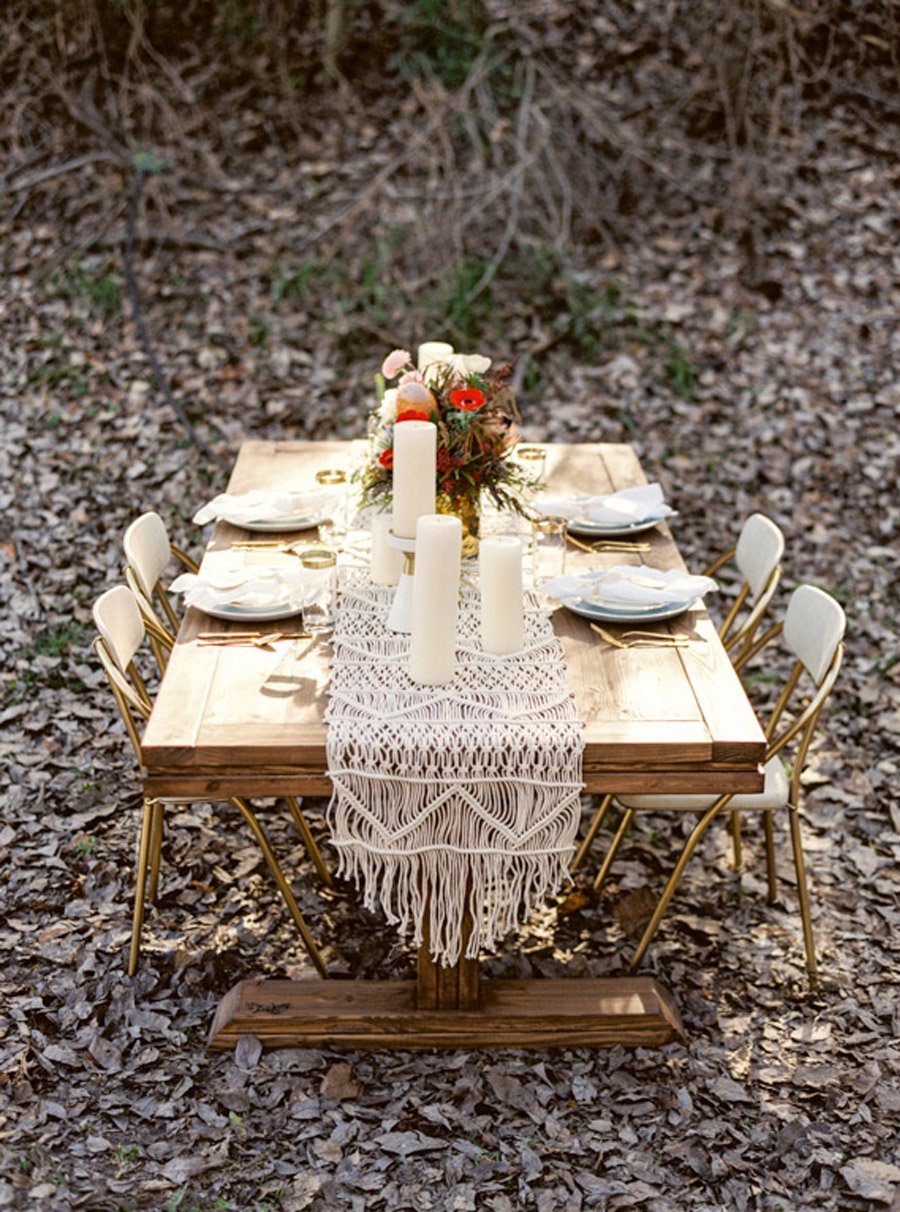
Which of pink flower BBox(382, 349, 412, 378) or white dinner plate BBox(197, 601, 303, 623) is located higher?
pink flower BBox(382, 349, 412, 378)

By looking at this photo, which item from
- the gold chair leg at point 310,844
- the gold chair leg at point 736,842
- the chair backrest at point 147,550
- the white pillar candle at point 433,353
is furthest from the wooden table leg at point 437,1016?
the white pillar candle at point 433,353

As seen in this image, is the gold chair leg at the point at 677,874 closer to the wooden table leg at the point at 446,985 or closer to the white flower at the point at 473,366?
the wooden table leg at the point at 446,985

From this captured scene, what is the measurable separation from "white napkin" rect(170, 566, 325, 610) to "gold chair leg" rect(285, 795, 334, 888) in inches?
19.0

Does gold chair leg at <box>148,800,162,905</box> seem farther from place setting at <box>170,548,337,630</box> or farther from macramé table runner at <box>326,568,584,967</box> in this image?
macramé table runner at <box>326,568,584,967</box>

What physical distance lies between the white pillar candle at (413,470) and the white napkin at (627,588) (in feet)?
1.29

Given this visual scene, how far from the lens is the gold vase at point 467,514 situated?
3.33 m

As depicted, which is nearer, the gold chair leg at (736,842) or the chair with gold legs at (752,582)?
the chair with gold legs at (752,582)

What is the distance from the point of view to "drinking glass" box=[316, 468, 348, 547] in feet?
12.1

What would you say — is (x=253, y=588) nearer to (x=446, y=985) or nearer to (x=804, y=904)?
(x=446, y=985)

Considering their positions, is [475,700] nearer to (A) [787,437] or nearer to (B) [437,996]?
(B) [437,996]

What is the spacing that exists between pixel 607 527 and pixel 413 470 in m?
0.83

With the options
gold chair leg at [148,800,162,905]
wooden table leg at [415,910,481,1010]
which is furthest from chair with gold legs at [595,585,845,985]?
gold chair leg at [148,800,162,905]

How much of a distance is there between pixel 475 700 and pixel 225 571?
911 mm

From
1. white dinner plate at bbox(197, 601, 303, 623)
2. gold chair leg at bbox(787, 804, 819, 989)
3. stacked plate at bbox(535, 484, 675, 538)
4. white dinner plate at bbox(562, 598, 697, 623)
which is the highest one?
white dinner plate at bbox(562, 598, 697, 623)
